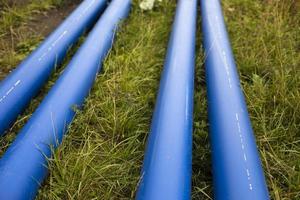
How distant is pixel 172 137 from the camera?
6.15 feet

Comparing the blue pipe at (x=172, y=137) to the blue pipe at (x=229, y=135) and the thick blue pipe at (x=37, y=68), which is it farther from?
the thick blue pipe at (x=37, y=68)

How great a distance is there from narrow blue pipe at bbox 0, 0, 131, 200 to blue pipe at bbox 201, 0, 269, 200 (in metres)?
0.82

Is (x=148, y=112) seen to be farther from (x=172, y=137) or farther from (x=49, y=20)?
(x=49, y=20)

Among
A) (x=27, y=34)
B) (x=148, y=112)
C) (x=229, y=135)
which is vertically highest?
(x=27, y=34)

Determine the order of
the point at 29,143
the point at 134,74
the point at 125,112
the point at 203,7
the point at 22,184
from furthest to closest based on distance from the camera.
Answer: the point at 203,7 → the point at 134,74 → the point at 125,112 → the point at 29,143 → the point at 22,184

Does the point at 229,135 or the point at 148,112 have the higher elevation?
the point at 229,135

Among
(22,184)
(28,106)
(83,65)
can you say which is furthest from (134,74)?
(22,184)

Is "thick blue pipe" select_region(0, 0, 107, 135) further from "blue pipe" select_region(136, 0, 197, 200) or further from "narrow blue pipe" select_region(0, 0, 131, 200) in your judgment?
"blue pipe" select_region(136, 0, 197, 200)

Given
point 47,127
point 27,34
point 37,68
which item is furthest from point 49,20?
point 47,127

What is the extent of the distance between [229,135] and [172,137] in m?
0.30

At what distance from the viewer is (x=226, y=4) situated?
13.4 feet

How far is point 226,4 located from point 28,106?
255 cm

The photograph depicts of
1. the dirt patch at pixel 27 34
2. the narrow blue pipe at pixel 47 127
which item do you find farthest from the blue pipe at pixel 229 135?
the dirt patch at pixel 27 34

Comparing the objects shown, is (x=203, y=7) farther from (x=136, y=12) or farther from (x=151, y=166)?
(x=151, y=166)
